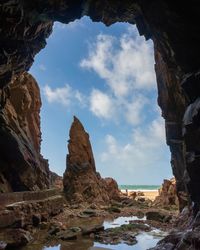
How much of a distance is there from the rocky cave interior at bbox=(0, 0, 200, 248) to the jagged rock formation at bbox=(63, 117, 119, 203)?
10.2 metres

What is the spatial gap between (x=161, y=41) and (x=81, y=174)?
95.3ft

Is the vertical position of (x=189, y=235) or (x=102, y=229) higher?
(x=189, y=235)

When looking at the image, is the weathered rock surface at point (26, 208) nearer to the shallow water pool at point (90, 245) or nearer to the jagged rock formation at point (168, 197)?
the shallow water pool at point (90, 245)

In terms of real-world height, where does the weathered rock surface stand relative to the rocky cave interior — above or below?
below

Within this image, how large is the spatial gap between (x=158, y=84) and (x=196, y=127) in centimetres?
1397

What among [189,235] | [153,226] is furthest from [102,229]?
[189,235]

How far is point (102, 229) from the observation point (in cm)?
2170

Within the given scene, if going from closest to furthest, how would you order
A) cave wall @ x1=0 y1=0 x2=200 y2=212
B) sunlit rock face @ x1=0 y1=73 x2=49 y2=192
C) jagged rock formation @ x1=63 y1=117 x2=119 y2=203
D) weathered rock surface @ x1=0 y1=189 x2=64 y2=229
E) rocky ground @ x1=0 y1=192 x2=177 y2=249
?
cave wall @ x1=0 y1=0 x2=200 y2=212 < rocky ground @ x1=0 y1=192 x2=177 y2=249 < weathered rock surface @ x1=0 y1=189 x2=64 y2=229 < sunlit rock face @ x1=0 y1=73 x2=49 y2=192 < jagged rock formation @ x1=63 y1=117 x2=119 y2=203

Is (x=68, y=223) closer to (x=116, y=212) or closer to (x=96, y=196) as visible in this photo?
(x=116, y=212)

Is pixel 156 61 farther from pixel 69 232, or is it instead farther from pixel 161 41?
pixel 69 232

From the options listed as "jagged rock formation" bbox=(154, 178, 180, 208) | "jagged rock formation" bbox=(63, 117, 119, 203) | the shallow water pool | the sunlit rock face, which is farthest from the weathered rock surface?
"jagged rock formation" bbox=(154, 178, 180, 208)

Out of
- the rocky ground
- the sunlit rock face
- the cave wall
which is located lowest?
the rocky ground

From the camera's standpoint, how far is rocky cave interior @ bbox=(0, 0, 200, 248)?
582 inches

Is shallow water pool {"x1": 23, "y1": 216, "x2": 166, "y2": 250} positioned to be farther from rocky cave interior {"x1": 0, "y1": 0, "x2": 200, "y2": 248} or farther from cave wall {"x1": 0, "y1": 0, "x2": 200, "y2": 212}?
cave wall {"x1": 0, "y1": 0, "x2": 200, "y2": 212}
